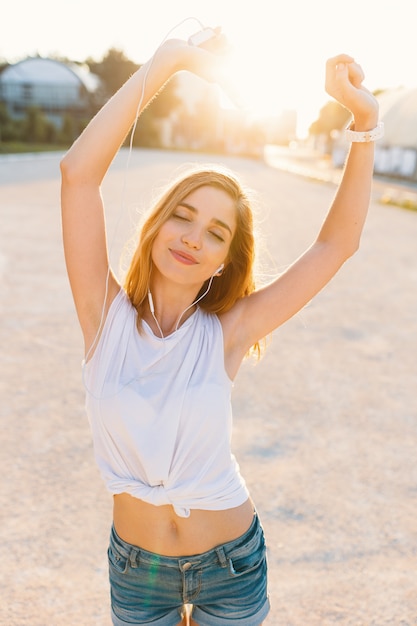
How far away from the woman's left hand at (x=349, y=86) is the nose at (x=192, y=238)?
1.97 ft

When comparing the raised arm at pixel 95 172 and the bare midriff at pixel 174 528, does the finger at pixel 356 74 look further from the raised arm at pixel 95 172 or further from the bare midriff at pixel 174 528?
the bare midriff at pixel 174 528

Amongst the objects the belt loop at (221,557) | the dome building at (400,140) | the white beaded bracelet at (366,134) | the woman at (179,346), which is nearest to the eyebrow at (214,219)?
the woman at (179,346)

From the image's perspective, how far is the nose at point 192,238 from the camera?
1.81 metres

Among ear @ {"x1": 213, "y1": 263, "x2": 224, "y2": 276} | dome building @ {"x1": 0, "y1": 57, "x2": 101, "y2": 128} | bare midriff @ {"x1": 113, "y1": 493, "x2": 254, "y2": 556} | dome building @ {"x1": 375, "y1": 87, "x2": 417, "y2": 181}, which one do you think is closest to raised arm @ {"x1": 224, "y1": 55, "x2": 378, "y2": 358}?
ear @ {"x1": 213, "y1": 263, "x2": 224, "y2": 276}

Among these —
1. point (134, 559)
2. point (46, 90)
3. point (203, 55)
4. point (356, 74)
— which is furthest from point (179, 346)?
point (46, 90)

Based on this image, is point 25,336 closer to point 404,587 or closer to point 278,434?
point 278,434

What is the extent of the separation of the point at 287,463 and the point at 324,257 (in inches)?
86.4

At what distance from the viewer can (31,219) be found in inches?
493

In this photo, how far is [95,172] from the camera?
188 cm

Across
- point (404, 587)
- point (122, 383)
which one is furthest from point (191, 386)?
point (404, 587)

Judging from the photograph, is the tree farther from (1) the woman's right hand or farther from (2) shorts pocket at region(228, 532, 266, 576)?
(2) shorts pocket at region(228, 532, 266, 576)

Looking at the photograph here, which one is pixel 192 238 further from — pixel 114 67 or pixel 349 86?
pixel 114 67

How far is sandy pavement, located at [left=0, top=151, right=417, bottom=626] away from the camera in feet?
9.02

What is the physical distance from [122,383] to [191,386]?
0.67 ft
